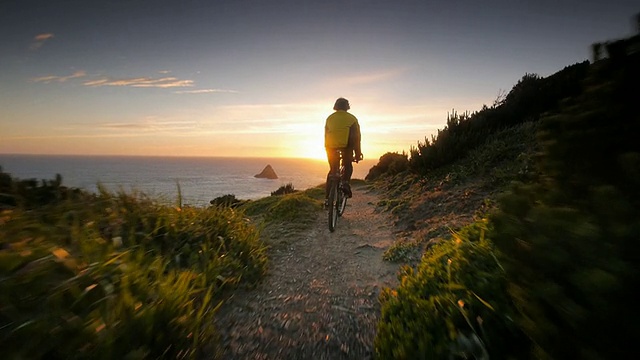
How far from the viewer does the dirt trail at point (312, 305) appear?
2.89 meters

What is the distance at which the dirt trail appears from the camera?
2893 mm

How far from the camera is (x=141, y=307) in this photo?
2279mm

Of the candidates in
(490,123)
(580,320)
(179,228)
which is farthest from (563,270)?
(490,123)

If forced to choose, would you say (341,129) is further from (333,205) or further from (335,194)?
(333,205)

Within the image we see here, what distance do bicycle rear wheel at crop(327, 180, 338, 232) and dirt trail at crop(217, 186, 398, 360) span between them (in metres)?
0.94

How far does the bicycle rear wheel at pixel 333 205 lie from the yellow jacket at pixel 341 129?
936 mm

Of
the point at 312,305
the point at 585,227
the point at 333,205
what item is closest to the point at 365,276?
the point at 312,305

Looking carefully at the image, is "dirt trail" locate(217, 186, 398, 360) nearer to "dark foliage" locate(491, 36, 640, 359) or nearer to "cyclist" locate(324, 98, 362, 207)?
"dark foliage" locate(491, 36, 640, 359)

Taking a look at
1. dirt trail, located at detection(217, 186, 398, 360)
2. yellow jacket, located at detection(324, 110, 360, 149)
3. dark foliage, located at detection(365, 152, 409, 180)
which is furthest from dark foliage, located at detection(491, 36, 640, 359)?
dark foliage, located at detection(365, 152, 409, 180)

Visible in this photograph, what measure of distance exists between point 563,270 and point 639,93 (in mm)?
766

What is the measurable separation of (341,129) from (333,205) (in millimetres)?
1776

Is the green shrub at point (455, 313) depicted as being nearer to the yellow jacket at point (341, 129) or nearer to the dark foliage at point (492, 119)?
the yellow jacket at point (341, 129)

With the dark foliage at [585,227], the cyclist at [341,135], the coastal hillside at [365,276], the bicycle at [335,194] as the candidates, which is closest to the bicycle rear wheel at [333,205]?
the bicycle at [335,194]

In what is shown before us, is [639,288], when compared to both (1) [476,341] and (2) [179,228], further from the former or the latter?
(2) [179,228]
